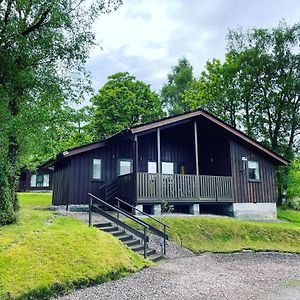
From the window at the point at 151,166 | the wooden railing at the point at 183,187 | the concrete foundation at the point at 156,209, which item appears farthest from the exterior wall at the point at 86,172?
the concrete foundation at the point at 156,209

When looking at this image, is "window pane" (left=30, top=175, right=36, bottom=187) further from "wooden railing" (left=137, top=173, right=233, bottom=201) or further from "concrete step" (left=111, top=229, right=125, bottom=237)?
"concrete step" (left=111, top=229, right=125, bottom=237)

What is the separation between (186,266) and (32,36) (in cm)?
1038

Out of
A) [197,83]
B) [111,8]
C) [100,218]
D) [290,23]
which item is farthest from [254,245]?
[197,83]

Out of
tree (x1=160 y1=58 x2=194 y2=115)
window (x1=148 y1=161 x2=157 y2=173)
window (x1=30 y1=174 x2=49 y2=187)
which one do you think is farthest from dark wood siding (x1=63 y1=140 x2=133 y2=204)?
window (x1=30 y1=174 x2=49 y2=187)

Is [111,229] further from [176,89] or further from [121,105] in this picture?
[176,89]

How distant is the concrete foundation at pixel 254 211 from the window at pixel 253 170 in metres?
1.61

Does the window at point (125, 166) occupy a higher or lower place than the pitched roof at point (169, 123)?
lower

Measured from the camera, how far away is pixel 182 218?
46.2ft

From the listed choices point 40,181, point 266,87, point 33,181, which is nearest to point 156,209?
point 266,87

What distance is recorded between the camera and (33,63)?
42.1ft

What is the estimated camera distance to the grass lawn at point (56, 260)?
21.9 feet

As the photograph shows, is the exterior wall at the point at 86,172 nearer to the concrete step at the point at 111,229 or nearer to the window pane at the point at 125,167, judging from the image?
the window pane at the point at 125,167

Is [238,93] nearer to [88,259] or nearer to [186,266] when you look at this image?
[186,266]

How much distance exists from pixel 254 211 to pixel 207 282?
457 inches
